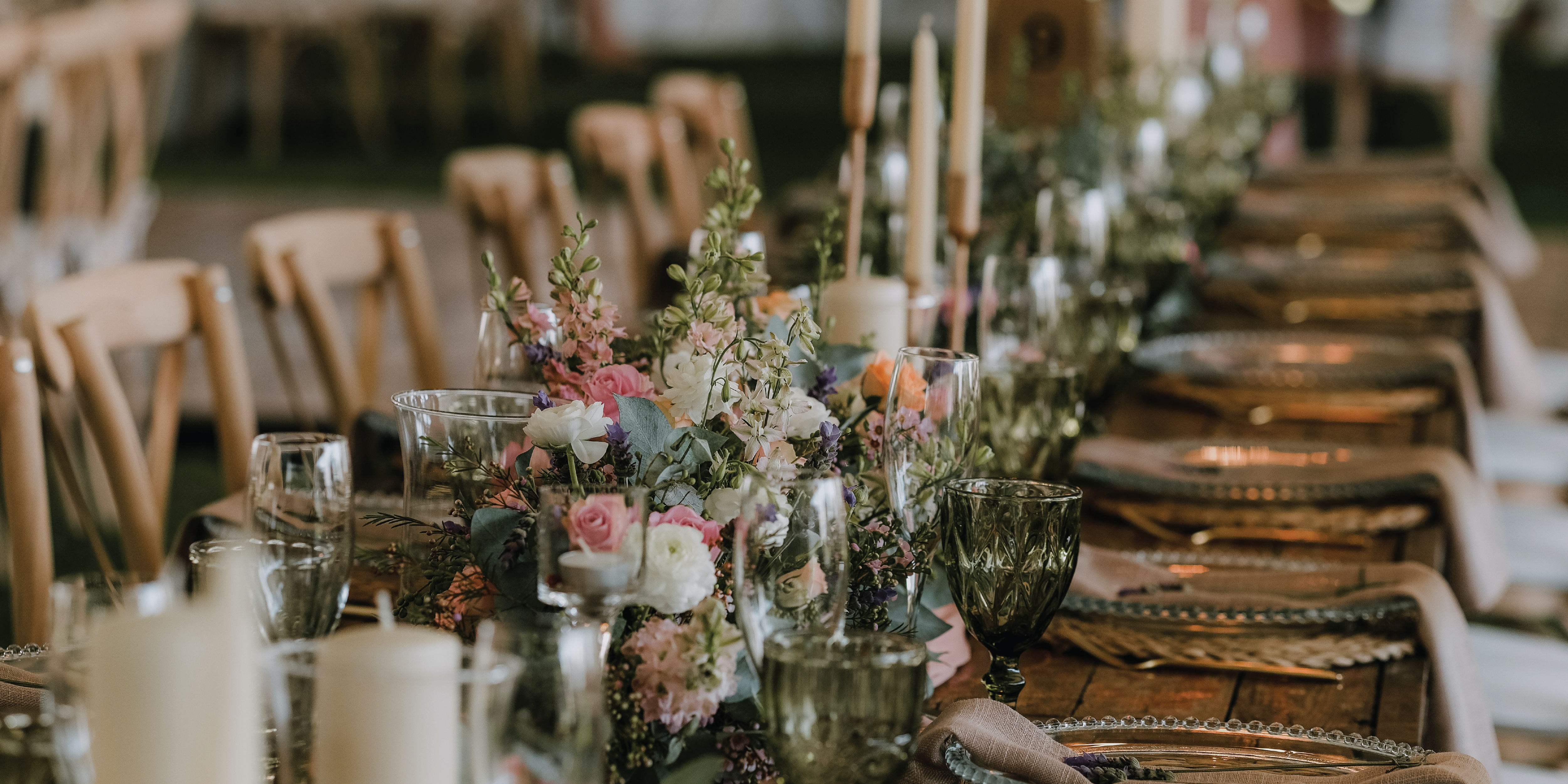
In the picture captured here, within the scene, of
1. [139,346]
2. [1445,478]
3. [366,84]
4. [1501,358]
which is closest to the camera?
[1445,478]

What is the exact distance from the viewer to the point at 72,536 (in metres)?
3.42

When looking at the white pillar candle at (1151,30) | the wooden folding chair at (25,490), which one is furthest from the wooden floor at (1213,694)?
the white pillar candle at (1151,30)

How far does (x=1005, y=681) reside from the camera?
3.17ft

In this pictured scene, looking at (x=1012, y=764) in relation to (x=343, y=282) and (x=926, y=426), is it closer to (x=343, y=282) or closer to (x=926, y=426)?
(x=926, y=426)

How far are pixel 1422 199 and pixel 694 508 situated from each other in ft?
9.65

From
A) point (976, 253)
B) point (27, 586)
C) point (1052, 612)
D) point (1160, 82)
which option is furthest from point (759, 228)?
point (1052, 612)

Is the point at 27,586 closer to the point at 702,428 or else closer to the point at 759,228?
the point at 702,428

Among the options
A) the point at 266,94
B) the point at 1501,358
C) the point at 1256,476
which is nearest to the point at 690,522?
the point at 1256,476

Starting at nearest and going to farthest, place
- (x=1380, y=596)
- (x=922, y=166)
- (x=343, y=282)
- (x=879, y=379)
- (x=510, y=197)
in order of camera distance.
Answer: (x=879, y=379)
(x=1380, y=596)
(x=922, y=166)
(x=343, y=282)
(x=510, y=197)

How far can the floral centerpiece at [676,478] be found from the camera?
0.78 metres

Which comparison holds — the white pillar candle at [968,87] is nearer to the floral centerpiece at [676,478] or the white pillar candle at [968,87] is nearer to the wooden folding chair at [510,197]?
the floral centerpiece at [676,478]

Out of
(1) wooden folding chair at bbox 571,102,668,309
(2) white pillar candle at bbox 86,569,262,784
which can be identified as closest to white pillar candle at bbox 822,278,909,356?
(2) white pillar candle at bbox 86,569,262,784

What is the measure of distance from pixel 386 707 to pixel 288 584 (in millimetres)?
324

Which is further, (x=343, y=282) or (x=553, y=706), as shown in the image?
(x=343, y=282)
